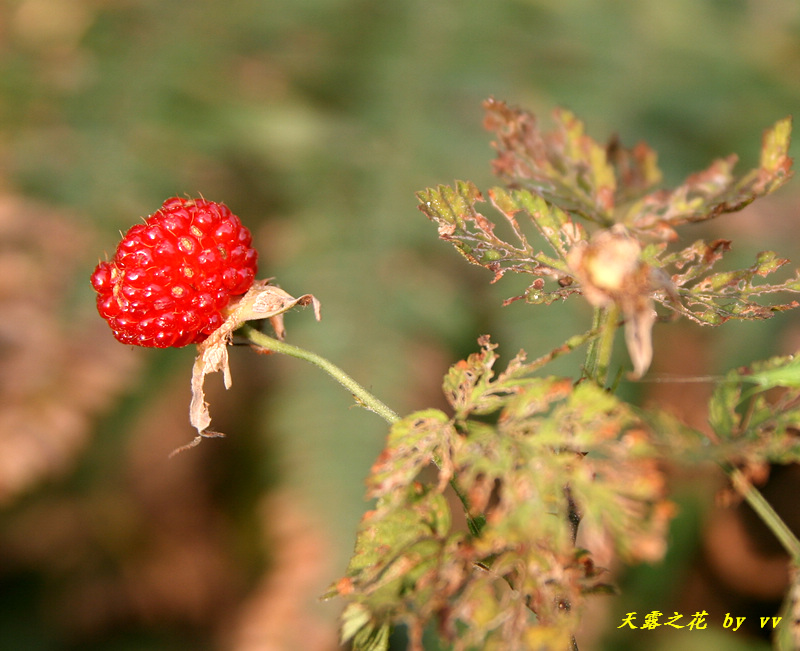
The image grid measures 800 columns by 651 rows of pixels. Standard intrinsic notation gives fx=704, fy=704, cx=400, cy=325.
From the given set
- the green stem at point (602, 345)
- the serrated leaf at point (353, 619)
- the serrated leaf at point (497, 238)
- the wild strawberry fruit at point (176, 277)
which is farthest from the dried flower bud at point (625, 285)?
the wild strawberry fruit at point (176, 277)

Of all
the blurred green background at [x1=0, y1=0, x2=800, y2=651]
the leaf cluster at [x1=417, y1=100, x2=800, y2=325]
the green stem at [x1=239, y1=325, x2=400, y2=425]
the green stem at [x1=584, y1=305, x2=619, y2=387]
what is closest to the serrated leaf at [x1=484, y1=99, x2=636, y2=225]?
the leaf cluster at [x1=417, y1=100, x2=800, y2=325]

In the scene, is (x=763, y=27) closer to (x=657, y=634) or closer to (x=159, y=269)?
(x=657, y=634)

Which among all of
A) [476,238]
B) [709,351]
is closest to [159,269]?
[476,238]

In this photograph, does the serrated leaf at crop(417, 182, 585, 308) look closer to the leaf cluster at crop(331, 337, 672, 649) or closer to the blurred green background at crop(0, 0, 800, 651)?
the leaf cluster at crop(331, 337, 672, 649)

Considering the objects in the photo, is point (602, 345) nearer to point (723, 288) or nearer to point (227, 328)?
point (723, 288)

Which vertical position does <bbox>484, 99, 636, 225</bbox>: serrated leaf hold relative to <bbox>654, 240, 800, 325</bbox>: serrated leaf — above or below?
above
